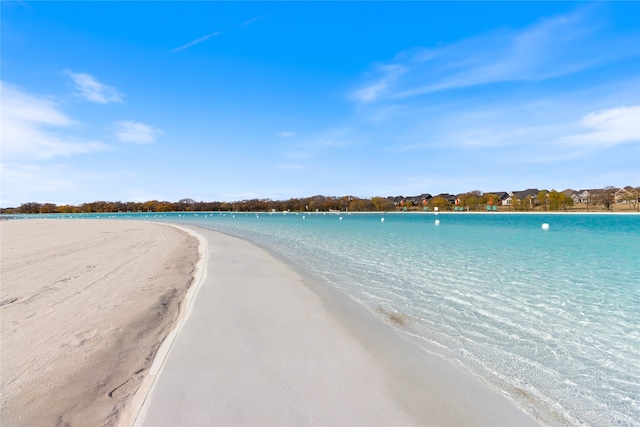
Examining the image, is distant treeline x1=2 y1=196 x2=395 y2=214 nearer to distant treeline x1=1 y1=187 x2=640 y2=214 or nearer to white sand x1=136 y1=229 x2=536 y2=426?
distant treeline x1=1 y1=187 x2=640 y2=214

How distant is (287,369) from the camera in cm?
369

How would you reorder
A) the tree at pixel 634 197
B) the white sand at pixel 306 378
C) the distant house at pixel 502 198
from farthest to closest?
the distant house at pixel 502 198 → the tree at pixel 634 197 → the white sand at pixel 306 378

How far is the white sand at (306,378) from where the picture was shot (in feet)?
9.39

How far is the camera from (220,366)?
146 inches

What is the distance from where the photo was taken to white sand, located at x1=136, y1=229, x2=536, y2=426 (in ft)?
9.39

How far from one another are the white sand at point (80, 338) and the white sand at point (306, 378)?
445mm

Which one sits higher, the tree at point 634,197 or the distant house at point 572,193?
the distant house at point 572,193

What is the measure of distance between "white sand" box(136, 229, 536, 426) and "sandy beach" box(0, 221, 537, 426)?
0.05 feet

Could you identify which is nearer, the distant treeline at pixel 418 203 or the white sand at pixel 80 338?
the white sand at pixel 80 338

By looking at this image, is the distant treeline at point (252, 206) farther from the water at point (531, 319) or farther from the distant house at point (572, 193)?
the water at point (531, 319)

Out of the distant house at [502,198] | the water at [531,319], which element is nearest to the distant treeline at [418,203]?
the distant house at [502,198]

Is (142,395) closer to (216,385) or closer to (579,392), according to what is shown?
(216,385)

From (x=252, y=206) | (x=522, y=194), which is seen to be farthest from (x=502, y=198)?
(x=252, y=206)

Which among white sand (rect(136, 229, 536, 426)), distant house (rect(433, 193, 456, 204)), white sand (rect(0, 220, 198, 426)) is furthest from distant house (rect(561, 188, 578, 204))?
white sand (rect(0, 220, 198, 426))
